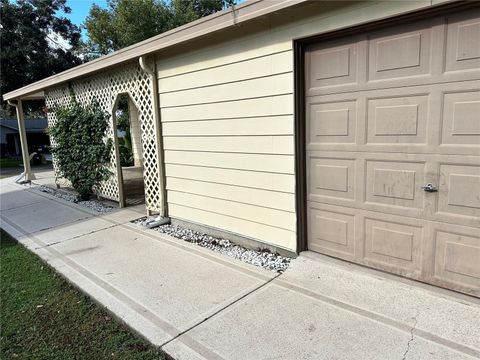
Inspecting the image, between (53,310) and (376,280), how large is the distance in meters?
2.86

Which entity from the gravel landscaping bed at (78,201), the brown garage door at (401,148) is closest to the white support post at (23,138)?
the gravel landscaping bed at (78,201)

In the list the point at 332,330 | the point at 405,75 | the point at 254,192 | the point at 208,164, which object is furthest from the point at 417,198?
the point at 208,164

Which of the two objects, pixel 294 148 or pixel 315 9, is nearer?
pixel 315 9

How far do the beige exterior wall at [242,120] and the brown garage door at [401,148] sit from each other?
0.24 m

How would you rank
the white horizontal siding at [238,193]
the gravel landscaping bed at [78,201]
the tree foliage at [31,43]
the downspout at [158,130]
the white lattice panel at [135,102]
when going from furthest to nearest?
the tree foliage at [31,43]
the gravel landscaping bed at [78,201]
the white lattice panel at [135,102]
the downspout at [158,130]
the white horizontal siding at [238,193]

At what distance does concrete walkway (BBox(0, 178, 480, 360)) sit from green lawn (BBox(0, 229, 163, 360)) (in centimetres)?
11

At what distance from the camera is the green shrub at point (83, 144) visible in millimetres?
6510

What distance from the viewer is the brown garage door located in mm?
2539

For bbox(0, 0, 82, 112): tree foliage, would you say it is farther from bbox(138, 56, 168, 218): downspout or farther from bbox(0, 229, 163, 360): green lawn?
bbox(0, 229, 163, 360): green lawn

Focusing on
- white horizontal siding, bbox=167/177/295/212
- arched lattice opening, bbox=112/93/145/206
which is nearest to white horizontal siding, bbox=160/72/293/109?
white horizontal siding, bbox=167/177/295/212

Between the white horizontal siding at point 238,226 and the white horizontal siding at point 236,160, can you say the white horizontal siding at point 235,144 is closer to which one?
the white horizontal siding at point 236,160

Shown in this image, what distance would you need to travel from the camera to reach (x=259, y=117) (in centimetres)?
374

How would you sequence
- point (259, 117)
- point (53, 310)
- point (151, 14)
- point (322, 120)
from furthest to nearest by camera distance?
point (151, 14), point (259, 117), point (322, 120), point (53, 310)

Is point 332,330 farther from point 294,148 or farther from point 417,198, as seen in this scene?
point 294,148
